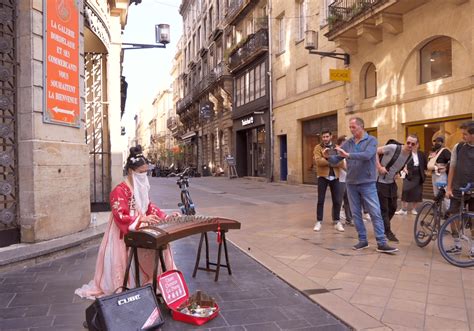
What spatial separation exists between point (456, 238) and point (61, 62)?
613 cm

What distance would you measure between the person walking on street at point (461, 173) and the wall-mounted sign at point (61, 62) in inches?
222

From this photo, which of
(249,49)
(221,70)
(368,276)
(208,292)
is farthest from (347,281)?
(221,70)

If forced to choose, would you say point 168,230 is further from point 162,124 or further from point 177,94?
point 162,124

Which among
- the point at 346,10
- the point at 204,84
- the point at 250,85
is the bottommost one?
the point at 250,85

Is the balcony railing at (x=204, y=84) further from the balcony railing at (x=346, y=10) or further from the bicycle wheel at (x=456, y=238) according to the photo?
the bicycle wheel at (x=456, y=238)

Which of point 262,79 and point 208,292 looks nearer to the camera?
point 208,292

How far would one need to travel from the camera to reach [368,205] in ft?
19.7

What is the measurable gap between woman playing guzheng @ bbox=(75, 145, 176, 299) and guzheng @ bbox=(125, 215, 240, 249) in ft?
0.47

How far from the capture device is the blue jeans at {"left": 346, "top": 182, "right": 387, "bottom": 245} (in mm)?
5957

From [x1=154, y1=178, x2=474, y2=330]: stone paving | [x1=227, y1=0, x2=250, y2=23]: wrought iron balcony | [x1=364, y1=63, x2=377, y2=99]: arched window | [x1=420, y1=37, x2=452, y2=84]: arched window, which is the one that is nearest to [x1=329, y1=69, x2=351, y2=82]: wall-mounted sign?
[x1=364, y1=63, x2=377, y2=99]: arched window

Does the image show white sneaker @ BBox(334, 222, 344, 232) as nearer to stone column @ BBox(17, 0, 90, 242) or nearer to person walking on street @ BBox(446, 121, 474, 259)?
person walking on street @ BBox(446, 121, 474, 259)

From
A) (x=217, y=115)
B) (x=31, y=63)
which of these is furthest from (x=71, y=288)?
(x=217, y=115)

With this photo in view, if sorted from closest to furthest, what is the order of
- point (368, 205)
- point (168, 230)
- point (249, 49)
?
point (168, 230)
point (368, 205)
point (249, 49)

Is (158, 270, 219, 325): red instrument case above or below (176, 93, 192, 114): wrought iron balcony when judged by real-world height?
below
